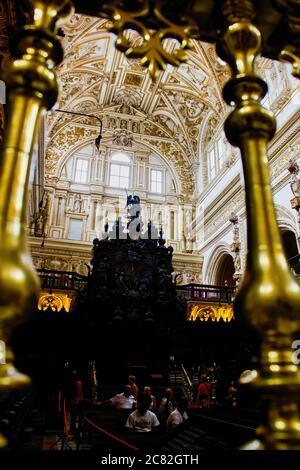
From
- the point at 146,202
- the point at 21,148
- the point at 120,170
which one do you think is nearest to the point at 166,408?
the point at 21,148

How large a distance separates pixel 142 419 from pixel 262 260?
404 cm

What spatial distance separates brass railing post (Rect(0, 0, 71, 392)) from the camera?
68 centimetres

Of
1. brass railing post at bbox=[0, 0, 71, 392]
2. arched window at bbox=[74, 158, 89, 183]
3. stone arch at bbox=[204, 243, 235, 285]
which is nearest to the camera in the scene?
brass railing post at bbox=[0, 0, 71, 392]

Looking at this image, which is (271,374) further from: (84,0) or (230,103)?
(84,0)

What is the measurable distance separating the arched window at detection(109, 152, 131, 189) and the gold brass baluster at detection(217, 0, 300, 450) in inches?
682

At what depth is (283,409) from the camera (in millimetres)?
731

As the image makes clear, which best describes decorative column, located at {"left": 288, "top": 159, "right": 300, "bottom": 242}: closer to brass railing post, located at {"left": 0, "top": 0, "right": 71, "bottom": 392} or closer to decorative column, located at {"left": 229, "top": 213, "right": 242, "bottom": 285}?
decorative column, located at {"left": 229, "top": 213, "right": 242, "bottom": 285}

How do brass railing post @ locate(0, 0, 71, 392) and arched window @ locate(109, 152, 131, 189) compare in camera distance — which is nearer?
brass railing post @ locate(0, 0, 71, 392)

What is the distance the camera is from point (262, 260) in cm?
84

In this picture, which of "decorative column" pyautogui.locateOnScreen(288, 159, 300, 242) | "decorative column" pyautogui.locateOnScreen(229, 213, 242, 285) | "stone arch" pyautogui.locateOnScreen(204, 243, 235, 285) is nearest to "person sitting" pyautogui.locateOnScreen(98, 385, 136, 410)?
"decorative column" pyautogui.locateOnScreen(288, 159, 300, 242)

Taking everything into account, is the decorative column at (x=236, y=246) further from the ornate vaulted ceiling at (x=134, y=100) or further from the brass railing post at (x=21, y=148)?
the brass railing post at (x=21, y=148)

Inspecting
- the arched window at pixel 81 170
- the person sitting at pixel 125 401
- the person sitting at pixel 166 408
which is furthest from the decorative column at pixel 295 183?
the arched window at pixel 81 170

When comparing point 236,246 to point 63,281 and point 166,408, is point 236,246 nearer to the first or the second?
point 63,281

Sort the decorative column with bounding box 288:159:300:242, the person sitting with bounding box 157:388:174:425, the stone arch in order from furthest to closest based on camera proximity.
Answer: the stone arch < the decorative column with bounding box 288:159:300:242 < the person sitting with bounding box 157:388:174:425
